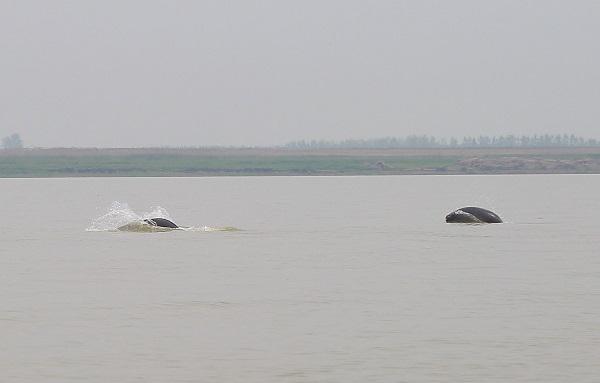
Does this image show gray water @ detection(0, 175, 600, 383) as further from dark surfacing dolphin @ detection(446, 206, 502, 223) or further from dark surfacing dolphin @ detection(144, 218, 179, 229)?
dark surfacing dolphin @ detection(446, 206, 502, 223)

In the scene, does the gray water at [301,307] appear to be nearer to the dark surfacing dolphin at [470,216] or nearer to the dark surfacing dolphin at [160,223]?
the dark surfacing dolphin at [160,223]

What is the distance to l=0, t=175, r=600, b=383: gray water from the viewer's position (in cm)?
2370

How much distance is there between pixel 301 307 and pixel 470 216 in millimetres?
36638

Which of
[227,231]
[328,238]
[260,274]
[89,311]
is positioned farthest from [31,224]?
[89,311]

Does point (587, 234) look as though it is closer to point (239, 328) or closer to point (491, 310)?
point (491, 310)

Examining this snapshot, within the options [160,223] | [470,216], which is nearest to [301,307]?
[160,223]

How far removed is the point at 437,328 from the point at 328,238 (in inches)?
1122

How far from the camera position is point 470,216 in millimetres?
67062

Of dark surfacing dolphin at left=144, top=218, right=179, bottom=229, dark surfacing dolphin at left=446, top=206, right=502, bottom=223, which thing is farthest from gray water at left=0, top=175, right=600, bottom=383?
dark surfacing dolphin at left=446, top=206, right=502, bottom=223

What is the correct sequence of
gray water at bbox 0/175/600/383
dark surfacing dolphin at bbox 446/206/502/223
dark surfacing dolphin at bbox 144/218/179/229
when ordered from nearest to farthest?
gray water at bbox 0/175/600/383, dark surfacing dolphin at bbox 144/218/179/229, dark surfacing dolphin at bbox 446/206/502/223

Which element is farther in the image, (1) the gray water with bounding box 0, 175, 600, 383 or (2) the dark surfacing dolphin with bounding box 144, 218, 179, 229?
(2) the dark surfacing dolphin with bounding box 144, 218, 179, 229

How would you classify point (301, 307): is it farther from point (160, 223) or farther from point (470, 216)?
point (470, 216)

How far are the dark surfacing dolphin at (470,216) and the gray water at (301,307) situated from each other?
8014 mm

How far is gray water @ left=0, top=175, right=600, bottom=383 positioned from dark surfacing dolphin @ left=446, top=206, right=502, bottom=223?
8014mm
